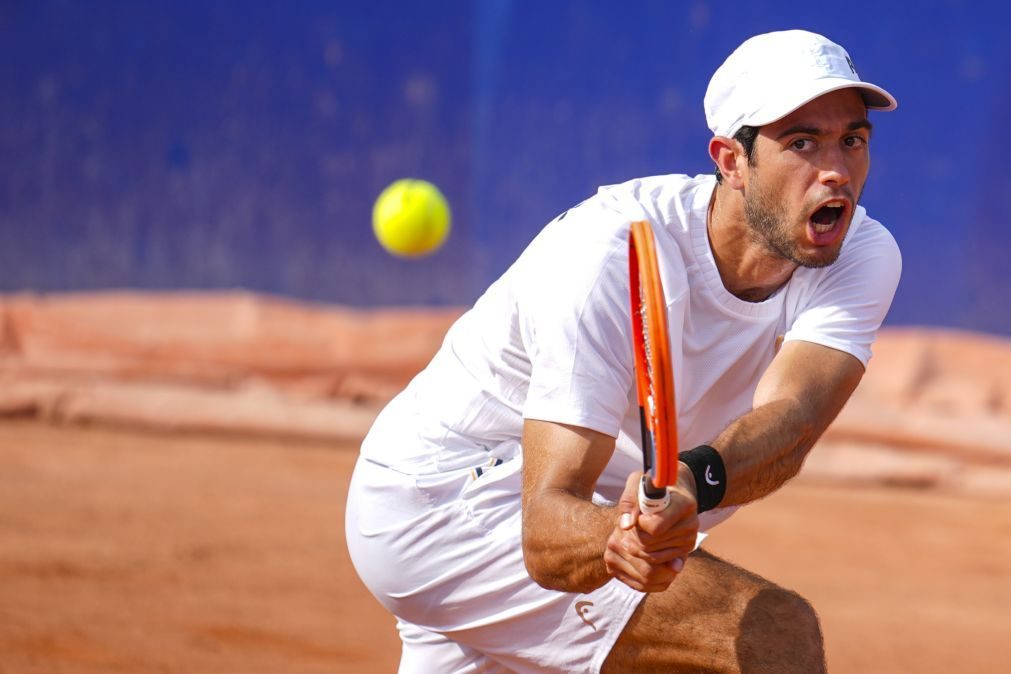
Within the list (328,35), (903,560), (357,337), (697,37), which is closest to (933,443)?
(903,560)

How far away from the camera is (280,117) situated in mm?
8016

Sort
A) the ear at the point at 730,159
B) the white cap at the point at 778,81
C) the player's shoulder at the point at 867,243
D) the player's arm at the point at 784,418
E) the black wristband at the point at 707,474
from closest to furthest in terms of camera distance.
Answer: the black wristband at the point at 707,474, the player's arm at the point at 784,418, the white cap at the point at 778,81, the ear at the point at 730,159, the player's shoulder at the point at 867,243

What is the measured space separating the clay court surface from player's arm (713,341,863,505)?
1962 millimetres

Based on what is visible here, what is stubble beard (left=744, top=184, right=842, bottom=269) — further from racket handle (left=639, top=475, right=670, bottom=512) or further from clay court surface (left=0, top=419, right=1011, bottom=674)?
clay court surface (left=0, top=419, right=1011, bottom=674)

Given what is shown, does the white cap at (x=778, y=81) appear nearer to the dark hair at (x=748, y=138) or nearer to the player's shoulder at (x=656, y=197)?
the dark hair at (x=748, y=138)

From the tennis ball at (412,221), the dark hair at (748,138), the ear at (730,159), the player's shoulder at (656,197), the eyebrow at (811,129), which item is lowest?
the tennis ball at (412,221)

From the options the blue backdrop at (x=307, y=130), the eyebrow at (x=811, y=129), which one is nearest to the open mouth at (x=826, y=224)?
the eyebrow at (x=811, y=129)

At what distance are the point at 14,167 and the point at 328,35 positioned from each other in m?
2.05

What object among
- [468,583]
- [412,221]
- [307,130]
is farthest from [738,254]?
[307,130]

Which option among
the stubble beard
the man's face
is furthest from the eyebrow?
the stubble beard

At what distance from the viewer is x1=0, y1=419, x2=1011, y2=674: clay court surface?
154 inches

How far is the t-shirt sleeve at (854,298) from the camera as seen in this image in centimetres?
227

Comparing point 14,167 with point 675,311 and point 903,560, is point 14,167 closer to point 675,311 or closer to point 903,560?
point 903,560

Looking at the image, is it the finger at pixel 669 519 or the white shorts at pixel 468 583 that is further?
the white shorts at pixel 468 583
